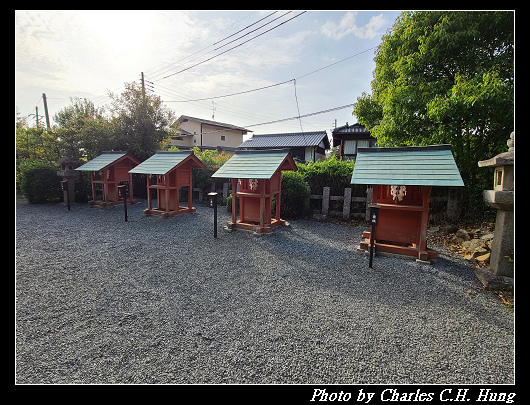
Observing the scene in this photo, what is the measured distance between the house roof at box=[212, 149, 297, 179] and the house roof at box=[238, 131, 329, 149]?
15.4 m

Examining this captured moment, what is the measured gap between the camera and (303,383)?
220 cm

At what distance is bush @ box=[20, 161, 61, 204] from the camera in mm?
11617

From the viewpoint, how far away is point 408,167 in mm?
5086

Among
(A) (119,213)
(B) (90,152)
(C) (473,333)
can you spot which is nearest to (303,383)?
(C) (473,333)

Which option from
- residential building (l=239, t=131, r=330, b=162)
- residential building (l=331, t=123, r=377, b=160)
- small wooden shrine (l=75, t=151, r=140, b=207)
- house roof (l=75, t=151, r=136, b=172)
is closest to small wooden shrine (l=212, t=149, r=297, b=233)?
house roof (l=75, t=151, r=136, b=172)

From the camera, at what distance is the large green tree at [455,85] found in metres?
5.80

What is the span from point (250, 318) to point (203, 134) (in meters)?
27.5

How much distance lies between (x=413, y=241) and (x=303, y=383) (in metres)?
4.47

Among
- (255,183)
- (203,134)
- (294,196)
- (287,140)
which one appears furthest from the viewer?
(203,134)

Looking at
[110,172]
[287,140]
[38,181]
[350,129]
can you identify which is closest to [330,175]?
[110,172]

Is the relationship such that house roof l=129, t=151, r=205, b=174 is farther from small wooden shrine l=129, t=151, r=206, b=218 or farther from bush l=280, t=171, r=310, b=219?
bush l=280, t=171, r=310, b=219

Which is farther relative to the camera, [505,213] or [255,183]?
[255,183]

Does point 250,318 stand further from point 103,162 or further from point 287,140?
point 287,140

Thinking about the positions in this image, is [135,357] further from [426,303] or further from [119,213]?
[119,213]
